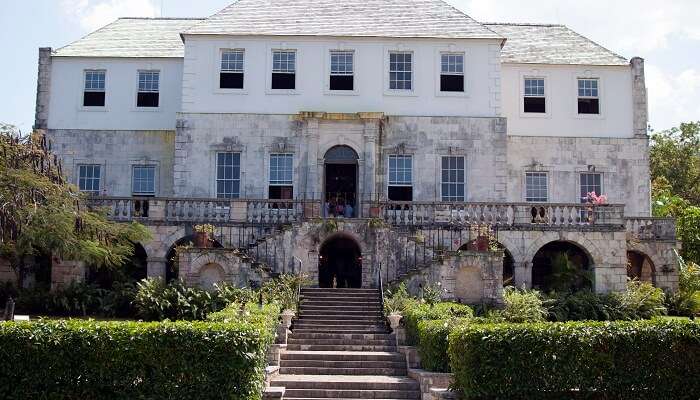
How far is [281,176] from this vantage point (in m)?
34.4

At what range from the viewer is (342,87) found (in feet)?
114

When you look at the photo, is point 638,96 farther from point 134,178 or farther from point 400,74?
point 134,178

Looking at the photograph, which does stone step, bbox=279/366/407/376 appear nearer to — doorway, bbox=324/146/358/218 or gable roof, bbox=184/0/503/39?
doorway, bbox=324/146/358/218

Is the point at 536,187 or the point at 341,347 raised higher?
the point at 536,187

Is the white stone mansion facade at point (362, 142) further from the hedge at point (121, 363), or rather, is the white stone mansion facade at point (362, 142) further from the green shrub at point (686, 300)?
the hedge at point (121, 363)

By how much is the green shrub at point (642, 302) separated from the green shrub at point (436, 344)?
9.88 m

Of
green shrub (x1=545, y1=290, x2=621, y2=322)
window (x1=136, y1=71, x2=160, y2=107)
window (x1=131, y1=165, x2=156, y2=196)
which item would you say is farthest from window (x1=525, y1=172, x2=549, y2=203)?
window (x1=136, y1=71, x2=160, y2=107)

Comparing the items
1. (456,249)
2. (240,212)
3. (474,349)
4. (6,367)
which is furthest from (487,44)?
(6,367)

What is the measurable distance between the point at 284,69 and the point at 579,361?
1958 centimetres

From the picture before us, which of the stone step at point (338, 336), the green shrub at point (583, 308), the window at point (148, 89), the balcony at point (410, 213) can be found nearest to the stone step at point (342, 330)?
the stone step at point (338, 336)

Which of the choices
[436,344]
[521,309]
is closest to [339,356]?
[436,344]

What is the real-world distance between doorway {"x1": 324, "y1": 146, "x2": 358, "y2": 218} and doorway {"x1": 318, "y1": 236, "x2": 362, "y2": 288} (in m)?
1.66

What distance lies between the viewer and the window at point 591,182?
36.7m

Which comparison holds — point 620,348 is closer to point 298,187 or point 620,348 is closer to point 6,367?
point 6,367
